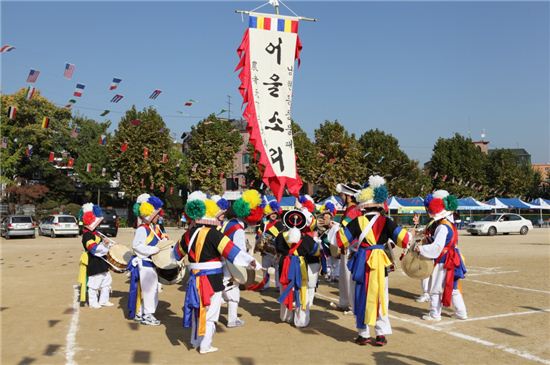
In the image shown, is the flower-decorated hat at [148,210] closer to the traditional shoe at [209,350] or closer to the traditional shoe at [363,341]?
the traditional shoe at [209,350]

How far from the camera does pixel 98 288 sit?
8875mm

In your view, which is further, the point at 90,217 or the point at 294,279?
the point at 90,217

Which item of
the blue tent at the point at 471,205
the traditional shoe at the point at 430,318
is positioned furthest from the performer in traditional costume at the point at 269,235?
the blue tent at the point at 471,205

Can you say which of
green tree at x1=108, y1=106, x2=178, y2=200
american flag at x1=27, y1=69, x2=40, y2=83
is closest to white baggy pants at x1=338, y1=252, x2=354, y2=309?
american flag at x1=27, y1=69, x2=40, y2=83

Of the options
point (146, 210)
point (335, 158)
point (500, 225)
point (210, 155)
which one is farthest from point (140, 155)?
point (146, 210)

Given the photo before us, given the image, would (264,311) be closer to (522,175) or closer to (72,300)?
(72,300)

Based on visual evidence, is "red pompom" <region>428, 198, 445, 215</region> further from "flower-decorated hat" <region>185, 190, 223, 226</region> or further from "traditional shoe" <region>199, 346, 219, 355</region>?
"traditional shoe" <region>199, 346, 219, 355</region>

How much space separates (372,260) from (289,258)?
154 cm

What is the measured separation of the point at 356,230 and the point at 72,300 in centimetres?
610

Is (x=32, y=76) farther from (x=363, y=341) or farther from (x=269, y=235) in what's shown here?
(x=363, y=341)

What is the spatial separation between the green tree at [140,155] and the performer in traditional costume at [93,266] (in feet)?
119

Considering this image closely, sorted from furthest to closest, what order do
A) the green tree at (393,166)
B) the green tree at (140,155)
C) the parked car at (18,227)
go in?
the green tree at (393,166)
the green tree at (140,155)
the parked car at (18,227)

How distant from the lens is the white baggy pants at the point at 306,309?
725cm

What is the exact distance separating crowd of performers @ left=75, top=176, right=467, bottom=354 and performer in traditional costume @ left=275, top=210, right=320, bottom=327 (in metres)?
0.02
